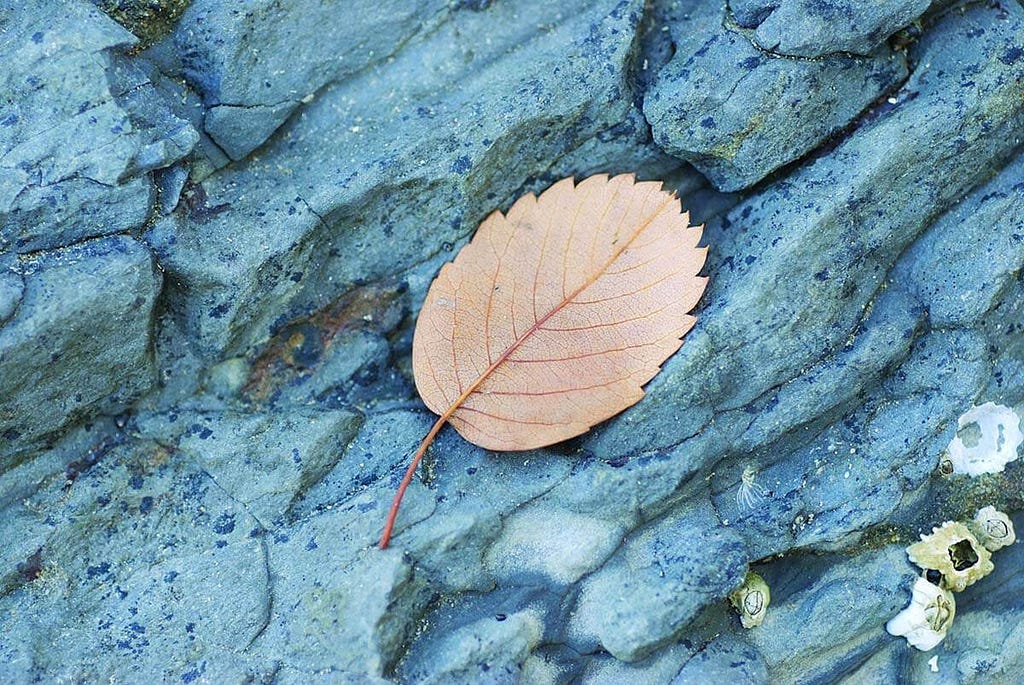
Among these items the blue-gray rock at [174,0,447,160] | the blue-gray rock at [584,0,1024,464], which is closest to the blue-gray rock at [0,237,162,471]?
the blue-gray rock at [174,0,447,160]

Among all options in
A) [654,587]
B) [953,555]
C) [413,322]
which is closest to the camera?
[654,587]

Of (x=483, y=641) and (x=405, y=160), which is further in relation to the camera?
(x=405, y=160)

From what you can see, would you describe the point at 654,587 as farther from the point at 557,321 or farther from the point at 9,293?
the point at 9,293

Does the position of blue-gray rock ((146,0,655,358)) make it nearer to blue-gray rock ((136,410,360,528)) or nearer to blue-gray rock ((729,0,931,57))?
blue-gray rock ((136,410,360,528))

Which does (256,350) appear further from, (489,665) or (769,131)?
(769,131)

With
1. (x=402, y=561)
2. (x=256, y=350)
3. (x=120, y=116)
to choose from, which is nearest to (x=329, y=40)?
(x=120, y=116)

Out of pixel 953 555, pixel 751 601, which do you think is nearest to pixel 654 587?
pixel 751 601
